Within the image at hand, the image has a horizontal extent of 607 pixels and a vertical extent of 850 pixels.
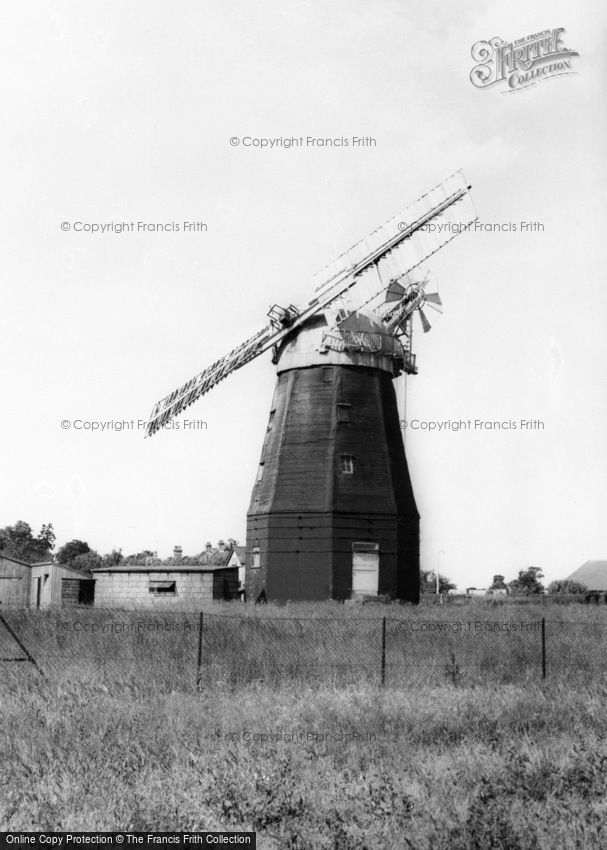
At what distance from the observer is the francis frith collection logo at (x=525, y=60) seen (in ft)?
47.2

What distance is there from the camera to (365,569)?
28.7 meters

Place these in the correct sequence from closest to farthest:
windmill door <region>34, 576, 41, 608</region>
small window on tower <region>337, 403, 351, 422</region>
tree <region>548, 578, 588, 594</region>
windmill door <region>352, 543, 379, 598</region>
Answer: windmill door <region>352, 543, 379, 598</region> < small window on tower <region>337, 403, 351, 422</region> < windmill door <region>34, 576, 41, 608</region> < tree <region>548, 578, 588, 594</region>

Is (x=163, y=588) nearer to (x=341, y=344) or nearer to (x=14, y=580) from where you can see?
(x=14, y=580)

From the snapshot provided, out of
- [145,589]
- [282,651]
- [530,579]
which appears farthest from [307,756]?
[530,579]

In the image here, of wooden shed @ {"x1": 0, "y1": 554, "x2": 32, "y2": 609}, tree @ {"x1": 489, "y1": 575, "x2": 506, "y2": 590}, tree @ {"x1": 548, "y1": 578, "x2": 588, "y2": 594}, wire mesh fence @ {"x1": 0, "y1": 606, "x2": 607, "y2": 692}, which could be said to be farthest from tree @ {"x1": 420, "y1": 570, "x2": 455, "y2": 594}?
wire mesh fence @ {"x1": 0, "y1": 606, "x2": 607, "y2": 692}

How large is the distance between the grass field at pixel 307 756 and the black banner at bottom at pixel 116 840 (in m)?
0.20

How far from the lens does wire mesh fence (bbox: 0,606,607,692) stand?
13758 millimetres

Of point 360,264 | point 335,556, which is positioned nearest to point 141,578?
point 335,556

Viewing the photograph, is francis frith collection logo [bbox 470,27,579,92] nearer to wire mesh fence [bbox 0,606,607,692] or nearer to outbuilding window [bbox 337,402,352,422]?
wire mesh fence [bbox 0,606,607,692]

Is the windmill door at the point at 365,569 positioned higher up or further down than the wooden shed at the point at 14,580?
higher up

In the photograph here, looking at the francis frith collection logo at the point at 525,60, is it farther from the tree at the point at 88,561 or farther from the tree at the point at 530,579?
the tree at the point at 88,561

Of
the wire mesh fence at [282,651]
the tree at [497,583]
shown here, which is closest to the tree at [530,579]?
the tree at [497,583]

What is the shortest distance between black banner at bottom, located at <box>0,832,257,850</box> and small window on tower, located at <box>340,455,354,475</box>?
23.0 meters

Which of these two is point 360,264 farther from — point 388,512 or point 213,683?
point 213,683
